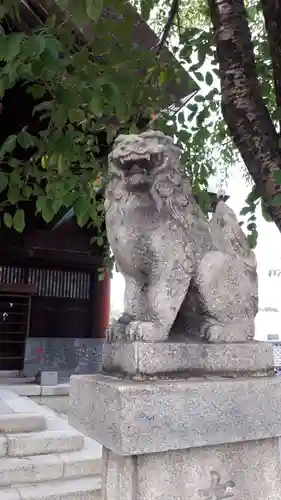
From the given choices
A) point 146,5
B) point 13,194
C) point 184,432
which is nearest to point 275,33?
point 146,5

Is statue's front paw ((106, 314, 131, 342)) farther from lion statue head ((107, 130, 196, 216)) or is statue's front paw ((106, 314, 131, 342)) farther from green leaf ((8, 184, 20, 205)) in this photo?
green leaf ((8, 184, 20, 205))

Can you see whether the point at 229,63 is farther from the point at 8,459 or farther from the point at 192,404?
the point at 8,459

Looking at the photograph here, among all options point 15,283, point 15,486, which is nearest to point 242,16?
point 15,486

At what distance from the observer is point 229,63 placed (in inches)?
92.3

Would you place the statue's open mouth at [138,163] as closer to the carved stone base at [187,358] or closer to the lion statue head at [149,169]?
the lion statue head at [149,169]

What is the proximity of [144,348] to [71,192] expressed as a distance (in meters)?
1.36

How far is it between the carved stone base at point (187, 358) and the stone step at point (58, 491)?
4.98 ft

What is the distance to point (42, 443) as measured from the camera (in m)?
3.25

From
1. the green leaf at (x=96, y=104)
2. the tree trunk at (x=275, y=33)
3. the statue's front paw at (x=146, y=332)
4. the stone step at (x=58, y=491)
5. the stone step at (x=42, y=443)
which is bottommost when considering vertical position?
the stone step at (x=58, y=491)

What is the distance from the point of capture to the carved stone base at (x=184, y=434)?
1.34m

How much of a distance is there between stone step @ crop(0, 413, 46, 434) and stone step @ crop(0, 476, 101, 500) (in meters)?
0.65

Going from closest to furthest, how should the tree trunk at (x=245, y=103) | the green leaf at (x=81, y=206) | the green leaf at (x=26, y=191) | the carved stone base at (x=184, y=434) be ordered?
the carved stone base at (x=184, y=434) → the tree trunk at (x=245, y=103) → the green leaf at (x=81, y=206) → the green leaf at (x=26, y=191)

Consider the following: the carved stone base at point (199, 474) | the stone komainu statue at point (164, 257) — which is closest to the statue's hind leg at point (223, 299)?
the stone komainu statue at point (164, 257)

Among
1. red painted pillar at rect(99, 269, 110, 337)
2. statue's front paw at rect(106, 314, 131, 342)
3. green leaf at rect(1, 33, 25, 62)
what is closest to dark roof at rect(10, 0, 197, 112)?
green leaf at rect(1, 33, 25, 62)
